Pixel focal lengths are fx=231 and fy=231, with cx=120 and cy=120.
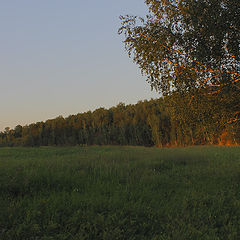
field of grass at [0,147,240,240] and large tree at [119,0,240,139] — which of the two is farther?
large tree at [119,0,240,139]

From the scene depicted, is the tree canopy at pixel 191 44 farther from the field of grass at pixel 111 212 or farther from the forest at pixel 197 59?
the field of grass at pixel 111 212

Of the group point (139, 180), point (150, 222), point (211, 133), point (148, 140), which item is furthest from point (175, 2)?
point (148, 140)

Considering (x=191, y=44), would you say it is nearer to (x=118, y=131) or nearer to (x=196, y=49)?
(x=196, y=49)

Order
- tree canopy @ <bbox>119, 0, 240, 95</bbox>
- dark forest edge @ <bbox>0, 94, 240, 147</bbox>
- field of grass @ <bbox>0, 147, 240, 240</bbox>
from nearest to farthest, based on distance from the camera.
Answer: field of grass @ <bbox>0, 147, 240, 240</bbox>
tree canopy @ <bbox>119, 0, 240, 95</bbox>
dark forest edge @ <bbox>0, 94, 240, 147</bbox>

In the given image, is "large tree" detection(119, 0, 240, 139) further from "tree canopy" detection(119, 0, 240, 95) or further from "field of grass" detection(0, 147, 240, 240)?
Answer: "field of grass" detection(0, 147, 240, 240)

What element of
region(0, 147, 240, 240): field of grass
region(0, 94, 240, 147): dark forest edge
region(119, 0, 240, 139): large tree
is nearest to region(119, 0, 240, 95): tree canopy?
region(119, 0, 240, 139): large tree

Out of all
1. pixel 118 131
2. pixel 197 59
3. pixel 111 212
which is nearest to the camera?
pixel 111 212

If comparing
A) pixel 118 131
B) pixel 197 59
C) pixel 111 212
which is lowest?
pixel 111 212

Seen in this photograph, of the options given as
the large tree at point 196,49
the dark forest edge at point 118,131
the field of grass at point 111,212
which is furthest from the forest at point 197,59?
the dark forest edge at point 118,131

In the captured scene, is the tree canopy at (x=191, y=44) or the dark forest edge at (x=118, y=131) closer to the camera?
the tree canopy at (x=191, y=44)

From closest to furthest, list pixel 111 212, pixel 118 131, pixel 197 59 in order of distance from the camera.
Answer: pixel 111 212
pixel 197 59
pixel 118 131

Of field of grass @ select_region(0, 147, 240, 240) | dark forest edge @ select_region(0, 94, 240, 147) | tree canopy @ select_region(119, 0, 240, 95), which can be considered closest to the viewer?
field of grass @ select_region(0, 147, 240, 240)

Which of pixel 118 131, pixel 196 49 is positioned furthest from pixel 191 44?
pixel 118 131

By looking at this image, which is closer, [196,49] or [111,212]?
[111,212]
